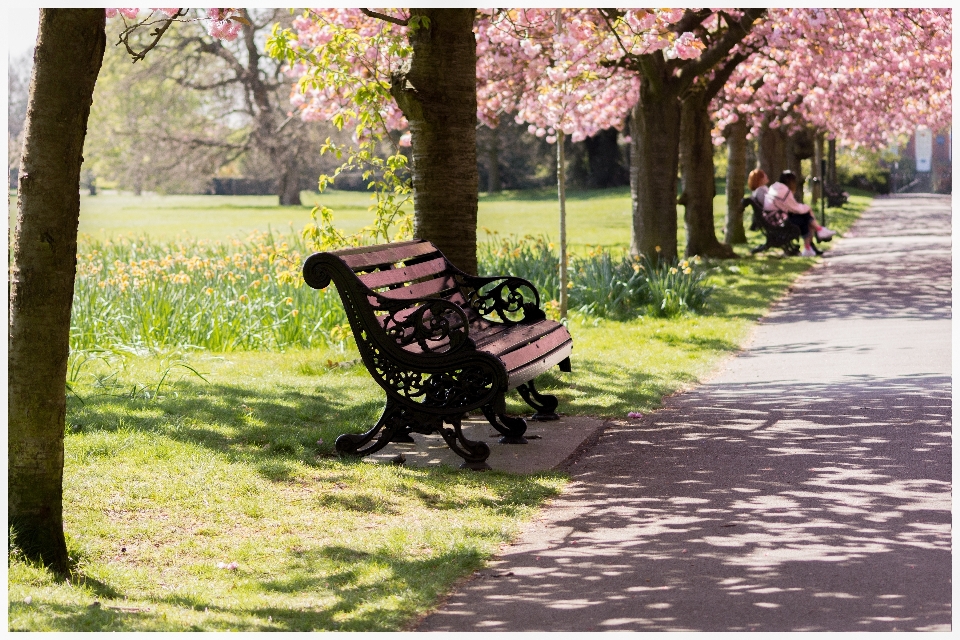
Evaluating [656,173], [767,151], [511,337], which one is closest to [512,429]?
[511,337]

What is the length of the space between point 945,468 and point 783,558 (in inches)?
71.5

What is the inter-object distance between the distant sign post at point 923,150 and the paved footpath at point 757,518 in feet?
293

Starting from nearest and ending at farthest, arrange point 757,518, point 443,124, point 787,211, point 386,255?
point 757,518 → point 386,255 → point 443,124 → point 787,211

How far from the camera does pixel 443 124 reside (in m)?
8.17

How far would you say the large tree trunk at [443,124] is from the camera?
8.10 metres

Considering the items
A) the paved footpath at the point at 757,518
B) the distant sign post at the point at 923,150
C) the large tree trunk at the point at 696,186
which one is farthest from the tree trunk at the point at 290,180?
the distant sign post at the point at 923,150

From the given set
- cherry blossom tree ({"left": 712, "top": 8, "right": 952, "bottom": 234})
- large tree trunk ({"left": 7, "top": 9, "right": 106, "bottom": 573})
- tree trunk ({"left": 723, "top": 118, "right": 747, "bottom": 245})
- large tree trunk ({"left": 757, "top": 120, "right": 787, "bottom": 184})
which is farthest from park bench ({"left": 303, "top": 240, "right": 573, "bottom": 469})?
large tree trunk ({"left": 757, "top": 120, "right": 787, "bottom": 184})

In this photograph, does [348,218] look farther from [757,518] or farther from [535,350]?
[757,518]

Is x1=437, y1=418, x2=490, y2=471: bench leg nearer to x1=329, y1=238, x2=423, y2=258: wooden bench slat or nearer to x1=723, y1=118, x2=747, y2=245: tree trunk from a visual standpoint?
x1=329, y1=238, x2=423, y2=258: wooden bench slat

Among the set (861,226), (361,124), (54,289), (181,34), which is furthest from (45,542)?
(181,34)

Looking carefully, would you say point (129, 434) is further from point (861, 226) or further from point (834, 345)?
point (861, 226)

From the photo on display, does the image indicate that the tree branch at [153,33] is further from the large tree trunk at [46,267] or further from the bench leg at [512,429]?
the bench leg at [512,429]

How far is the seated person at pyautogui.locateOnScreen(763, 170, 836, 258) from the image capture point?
2044 centimetres

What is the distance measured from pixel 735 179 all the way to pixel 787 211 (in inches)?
75.1
